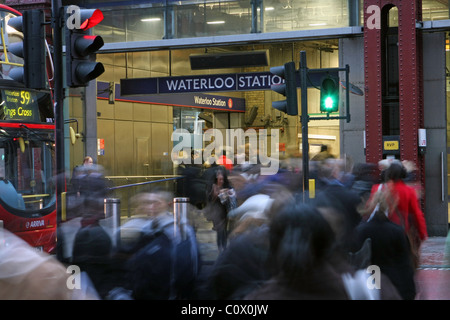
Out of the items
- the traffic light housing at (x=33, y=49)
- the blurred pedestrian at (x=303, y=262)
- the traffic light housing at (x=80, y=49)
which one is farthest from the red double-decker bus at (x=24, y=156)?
the blurred pedestrian at (x=303, y=262)

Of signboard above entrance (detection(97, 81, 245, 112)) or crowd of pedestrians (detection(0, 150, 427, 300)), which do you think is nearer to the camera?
crowd of pedestrians (detection(0, 150, 427, 300))

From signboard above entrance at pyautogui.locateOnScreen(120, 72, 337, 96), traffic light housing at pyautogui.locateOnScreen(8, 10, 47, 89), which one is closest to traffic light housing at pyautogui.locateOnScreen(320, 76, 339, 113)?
traffic light housing at pyautogui.locateOnScreen(8, 10, 47, 89)

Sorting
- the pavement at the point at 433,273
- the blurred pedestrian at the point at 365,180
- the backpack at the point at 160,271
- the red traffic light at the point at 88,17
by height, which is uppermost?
the red traffic light at the point at 88,17

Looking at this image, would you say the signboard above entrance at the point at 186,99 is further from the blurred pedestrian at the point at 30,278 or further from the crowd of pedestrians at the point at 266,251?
the blurred pedestrian at the point at 30,278

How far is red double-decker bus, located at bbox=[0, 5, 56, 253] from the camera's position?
12.0 m

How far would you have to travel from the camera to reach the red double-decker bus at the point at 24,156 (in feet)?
39.2

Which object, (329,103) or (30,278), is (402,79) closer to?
(329,103)

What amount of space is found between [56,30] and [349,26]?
30.1 ft

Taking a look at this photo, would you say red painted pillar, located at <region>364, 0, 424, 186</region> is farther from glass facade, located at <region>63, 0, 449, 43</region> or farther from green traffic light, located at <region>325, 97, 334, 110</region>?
green traffic light, located at <region>325, 97, 334, 110</region>

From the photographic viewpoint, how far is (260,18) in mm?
17000

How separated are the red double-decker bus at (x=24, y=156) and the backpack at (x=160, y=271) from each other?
6.87 meters
